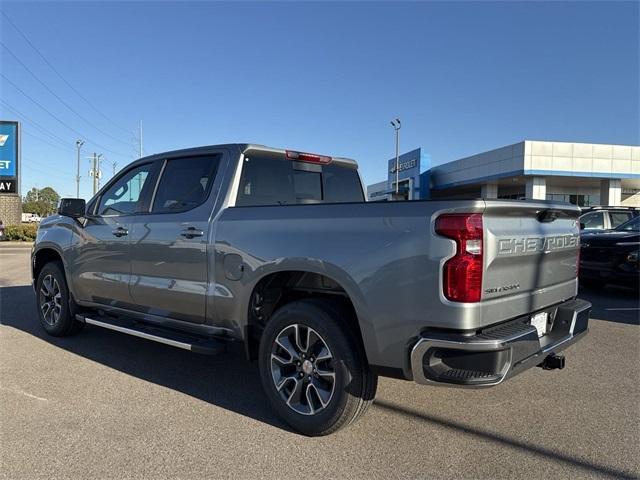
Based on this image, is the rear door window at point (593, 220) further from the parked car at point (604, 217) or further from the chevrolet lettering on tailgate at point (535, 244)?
the chevrolet lettering on tailgate at point (535, 244)

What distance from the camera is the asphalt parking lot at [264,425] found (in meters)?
3.10

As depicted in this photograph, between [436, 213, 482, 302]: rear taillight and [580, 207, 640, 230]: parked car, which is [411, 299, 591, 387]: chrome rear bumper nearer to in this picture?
[436, 213, 482, 302]: rear taillight

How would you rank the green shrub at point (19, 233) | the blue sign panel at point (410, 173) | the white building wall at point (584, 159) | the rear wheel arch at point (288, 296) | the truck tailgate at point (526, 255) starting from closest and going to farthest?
the truck tailgate at point (526, 255), the rear wheel arch at point (288, 296), the green shrub at point (19, 233), the white building wall at point (584, 159), the blue sign panel at point (410, 173)

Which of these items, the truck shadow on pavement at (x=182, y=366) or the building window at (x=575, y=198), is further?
the building window at (x=575, y=198)

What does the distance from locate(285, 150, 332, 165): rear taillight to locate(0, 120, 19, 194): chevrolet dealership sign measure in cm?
2754

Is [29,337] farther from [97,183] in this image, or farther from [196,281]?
[97,183]

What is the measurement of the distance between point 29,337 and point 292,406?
4.22 m

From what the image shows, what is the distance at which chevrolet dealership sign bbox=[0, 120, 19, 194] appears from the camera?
27.0m

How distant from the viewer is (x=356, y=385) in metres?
3.33

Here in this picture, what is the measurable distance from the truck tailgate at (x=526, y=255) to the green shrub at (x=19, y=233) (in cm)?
2816

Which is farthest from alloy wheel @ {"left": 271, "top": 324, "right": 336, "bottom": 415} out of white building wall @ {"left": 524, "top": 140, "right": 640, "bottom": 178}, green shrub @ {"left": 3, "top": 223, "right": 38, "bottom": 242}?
white building wall @ {"left": 524, "top": 140, "right": 640, "bottom": 178}

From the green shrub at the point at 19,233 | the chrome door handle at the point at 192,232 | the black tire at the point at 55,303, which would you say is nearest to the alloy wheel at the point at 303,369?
the chrome door handle at the point at 192,232

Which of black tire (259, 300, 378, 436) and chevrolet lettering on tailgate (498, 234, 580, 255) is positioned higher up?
chevrolet lettering on tailgate (498, 234, 580, 255)

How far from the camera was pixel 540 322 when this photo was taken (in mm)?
3604
